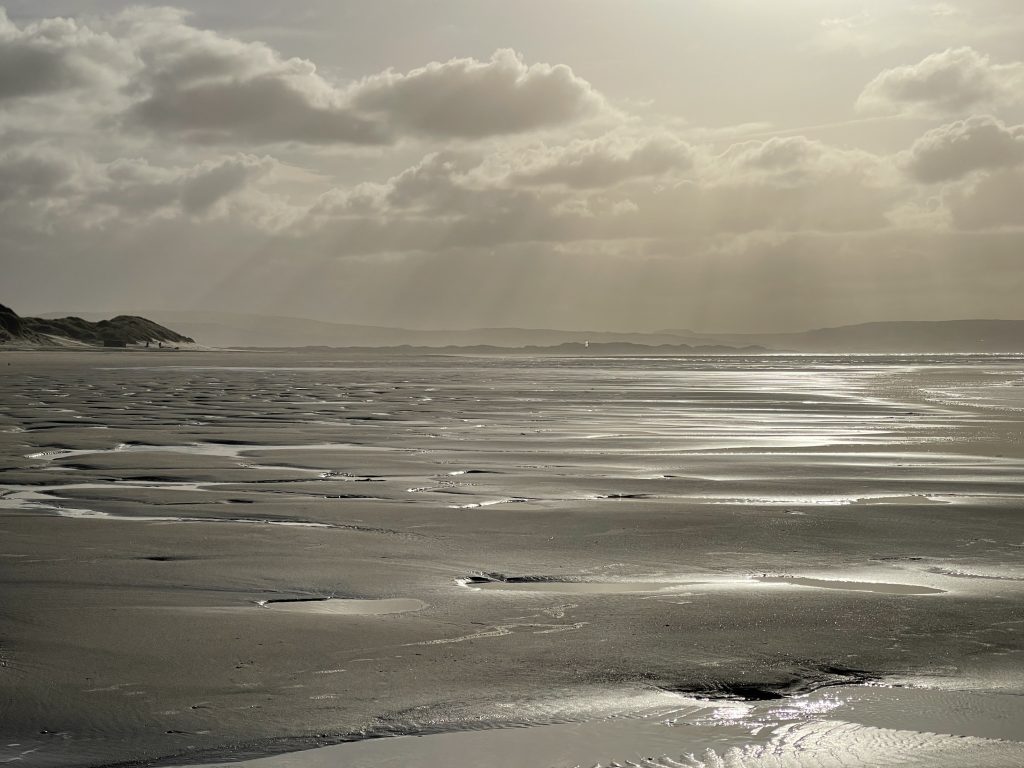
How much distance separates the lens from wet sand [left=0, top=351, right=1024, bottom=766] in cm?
459

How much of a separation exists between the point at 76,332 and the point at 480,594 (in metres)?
138

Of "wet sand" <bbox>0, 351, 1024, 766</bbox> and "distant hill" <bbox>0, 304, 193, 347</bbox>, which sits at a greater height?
"distant hill" <bbox>0, 304, 193, 347</bbox>

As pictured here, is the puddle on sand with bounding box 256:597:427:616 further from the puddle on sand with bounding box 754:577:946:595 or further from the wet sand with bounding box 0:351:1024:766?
the puddle on sand with bounding box 754:577:946:595

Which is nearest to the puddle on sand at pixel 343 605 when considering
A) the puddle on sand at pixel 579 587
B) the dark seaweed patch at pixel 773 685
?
the puddle on sand at pixel 579 587

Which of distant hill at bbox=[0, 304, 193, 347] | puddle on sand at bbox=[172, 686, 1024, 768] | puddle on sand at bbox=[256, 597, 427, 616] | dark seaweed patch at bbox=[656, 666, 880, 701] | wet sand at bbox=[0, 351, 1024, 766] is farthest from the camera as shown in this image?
distant hill at bbox=[0, 304, 193, 347]

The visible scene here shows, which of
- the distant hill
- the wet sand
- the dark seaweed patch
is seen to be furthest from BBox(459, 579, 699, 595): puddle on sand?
the distant hill

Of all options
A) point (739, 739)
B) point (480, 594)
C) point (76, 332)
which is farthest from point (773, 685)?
point (76, 332)

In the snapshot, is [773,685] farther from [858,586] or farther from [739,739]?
[858,586]

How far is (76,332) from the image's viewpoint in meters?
133

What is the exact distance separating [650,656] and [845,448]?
42.2 ft

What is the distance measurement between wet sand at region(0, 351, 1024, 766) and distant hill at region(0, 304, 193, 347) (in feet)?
355

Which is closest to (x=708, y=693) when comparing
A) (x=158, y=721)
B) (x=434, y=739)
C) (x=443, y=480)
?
(x=434, y=739)

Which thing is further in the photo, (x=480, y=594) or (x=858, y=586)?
(x=858, y=586)

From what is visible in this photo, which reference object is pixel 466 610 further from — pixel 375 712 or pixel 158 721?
pixel 158 721
